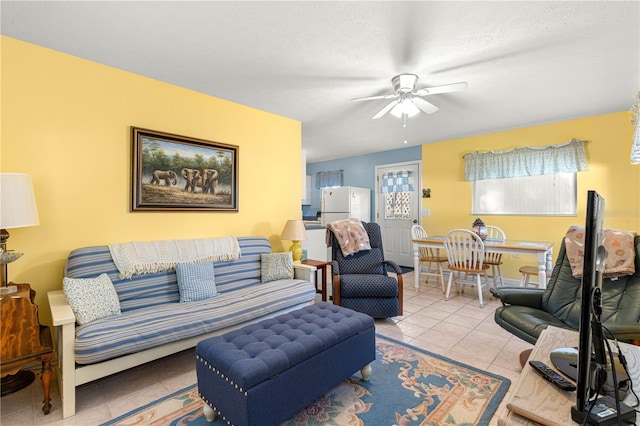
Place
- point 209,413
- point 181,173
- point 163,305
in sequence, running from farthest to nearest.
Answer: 1. point 181,173
2. point 163,305
3. point 209,413

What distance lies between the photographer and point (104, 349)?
176cm

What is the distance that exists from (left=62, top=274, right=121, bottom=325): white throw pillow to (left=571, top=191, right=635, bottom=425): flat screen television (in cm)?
239

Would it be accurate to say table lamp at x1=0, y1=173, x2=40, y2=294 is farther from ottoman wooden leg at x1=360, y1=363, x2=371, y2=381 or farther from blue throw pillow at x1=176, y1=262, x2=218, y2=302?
ottoman wooden leg at x1=360, y1=363, x2=371, y2=381

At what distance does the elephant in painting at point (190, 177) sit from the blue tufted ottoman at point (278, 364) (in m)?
1.70

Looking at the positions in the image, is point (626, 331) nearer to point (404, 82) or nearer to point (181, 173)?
point (404, 82)

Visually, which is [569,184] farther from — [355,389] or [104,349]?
[104,349]

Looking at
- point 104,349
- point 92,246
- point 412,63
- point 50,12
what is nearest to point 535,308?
point 412,63

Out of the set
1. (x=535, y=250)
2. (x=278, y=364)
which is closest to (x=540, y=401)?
(x=278, y=364)

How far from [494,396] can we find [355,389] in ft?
2.77

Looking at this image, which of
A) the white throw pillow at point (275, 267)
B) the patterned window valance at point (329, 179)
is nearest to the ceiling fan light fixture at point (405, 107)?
the white throw pillow at point (275, 267)

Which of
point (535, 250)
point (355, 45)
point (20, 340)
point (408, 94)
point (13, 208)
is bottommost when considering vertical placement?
point (20, 340)

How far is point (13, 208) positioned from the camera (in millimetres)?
1845

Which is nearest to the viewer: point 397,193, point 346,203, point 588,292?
point 588,292

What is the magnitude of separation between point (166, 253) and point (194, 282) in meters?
0.36
